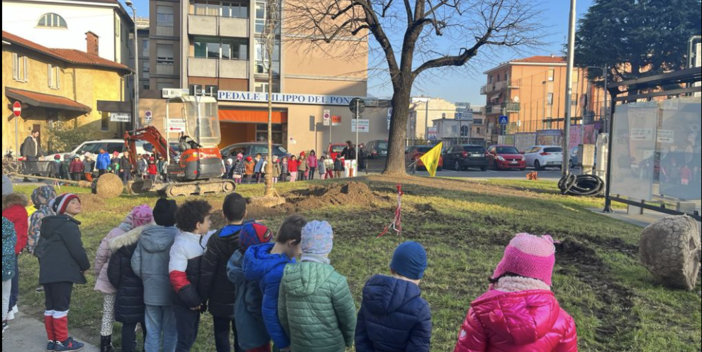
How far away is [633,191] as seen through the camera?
10.9m

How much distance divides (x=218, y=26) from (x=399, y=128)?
2596 centimetres

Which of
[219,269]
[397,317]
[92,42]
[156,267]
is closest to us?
[397,317]

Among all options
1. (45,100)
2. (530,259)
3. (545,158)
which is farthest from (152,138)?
(545,158)

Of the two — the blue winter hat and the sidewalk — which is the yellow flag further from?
the blue winter hat

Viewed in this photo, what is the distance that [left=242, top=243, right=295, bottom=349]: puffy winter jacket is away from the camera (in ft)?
11.5

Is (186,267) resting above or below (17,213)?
below

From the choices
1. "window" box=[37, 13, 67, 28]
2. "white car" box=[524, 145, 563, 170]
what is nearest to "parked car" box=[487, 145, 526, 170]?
"white car" box=[524, 145, 563, 170]

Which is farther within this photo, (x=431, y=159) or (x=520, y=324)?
(x=431, y=159)

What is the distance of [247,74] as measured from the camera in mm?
40312

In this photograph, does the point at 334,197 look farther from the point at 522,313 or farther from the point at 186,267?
the point at 522,313

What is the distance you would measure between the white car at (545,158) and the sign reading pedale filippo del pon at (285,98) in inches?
439

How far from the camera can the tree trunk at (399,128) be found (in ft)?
62.3

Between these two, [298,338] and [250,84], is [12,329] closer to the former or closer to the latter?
[298,338]

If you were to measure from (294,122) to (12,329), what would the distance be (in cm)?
3224
